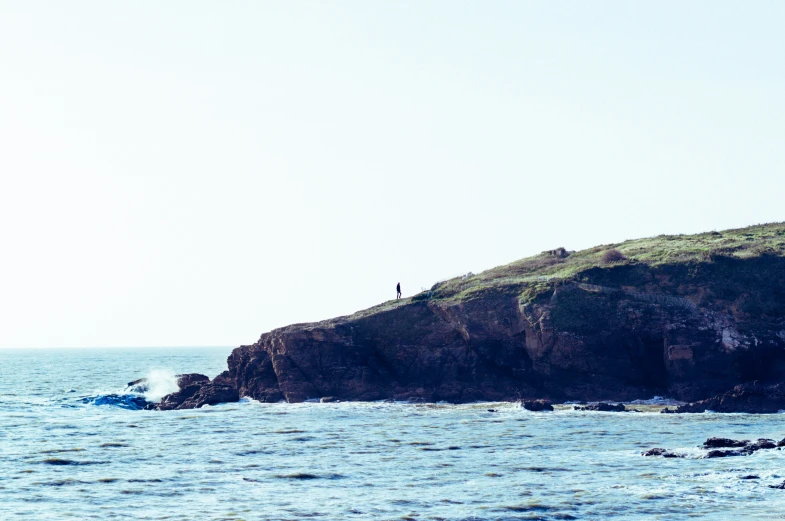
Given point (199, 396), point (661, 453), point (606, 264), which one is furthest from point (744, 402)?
point (199, 396)

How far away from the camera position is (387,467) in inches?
1587

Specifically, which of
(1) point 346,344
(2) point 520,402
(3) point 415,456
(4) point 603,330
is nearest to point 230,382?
(1) point 346,344

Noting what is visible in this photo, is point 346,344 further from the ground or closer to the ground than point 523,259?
closer to the ground

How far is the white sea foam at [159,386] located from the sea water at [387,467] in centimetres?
1461

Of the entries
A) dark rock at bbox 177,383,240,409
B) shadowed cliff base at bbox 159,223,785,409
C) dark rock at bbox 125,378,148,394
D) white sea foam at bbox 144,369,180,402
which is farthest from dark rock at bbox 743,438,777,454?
dark rock at bbox 125,378,148,394

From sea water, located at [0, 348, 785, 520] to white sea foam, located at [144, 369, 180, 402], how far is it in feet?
47.9

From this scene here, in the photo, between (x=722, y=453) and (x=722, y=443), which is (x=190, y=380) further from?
(x=722, y=453)

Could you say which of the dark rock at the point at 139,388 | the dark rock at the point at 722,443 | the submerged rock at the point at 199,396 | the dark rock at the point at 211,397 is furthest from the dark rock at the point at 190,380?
the dark rock at the point at 722,443

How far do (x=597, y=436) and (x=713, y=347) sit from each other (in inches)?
662

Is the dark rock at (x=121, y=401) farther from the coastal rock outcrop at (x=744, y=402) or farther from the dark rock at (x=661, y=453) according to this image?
the dark rock at (x=661, y=453)

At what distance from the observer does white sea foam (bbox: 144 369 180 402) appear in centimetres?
7694

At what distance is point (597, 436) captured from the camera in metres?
46.9

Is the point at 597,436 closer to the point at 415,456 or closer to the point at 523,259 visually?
the point at 415,456

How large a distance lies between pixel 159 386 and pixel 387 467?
45.8 m
